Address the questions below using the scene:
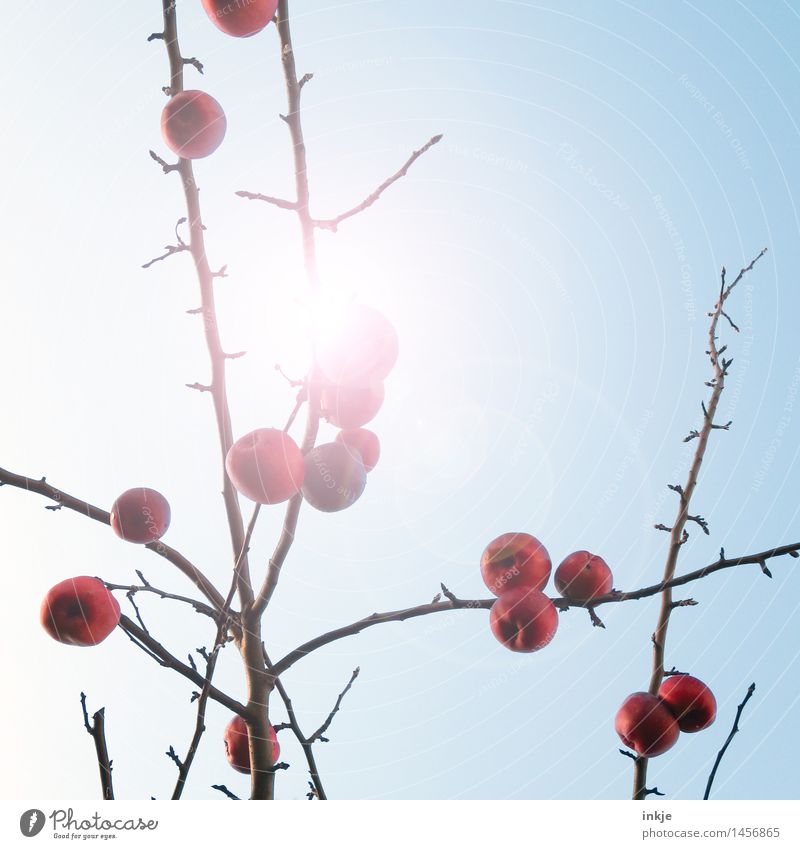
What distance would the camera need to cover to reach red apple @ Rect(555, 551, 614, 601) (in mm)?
2082

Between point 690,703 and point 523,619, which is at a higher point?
point 523,619

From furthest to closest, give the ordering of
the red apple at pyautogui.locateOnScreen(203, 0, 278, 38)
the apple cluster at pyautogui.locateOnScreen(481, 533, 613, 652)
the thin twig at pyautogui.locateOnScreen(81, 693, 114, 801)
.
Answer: the red apple at pyautogui.locateOnScreen(203, 0, 278, 38) < the apple cluster at pyautogui.locateOnScreen(481, 533, 613, 652) < the thin twig at pyautogui.locateOnScreen(81, 693, 114, 801)

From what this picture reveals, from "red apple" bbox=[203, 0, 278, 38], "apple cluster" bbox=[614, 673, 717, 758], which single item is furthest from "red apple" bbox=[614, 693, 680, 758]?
"red apple" bbox=[203, 0, 278, 38]

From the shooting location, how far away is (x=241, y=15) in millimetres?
2176

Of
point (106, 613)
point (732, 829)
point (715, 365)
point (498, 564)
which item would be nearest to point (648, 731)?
point (732, 829)

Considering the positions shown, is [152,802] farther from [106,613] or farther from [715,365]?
[715,365]

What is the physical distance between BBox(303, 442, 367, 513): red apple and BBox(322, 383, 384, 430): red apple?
0.11 meters

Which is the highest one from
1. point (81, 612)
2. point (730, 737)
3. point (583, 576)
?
point (81, 612)

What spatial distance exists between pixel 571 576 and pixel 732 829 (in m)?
0.81

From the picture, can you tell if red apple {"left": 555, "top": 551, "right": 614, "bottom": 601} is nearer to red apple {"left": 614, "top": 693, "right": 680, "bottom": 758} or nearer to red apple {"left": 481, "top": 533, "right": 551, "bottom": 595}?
red apple {"left": 481, "top": 533, "right": 551, "bottom": 595}

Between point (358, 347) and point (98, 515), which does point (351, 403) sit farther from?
point (98, 515)

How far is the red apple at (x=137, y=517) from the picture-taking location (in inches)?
83.7

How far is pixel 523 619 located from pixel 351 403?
0.88 metres

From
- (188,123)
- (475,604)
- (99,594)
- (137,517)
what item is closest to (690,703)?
(475,604)
